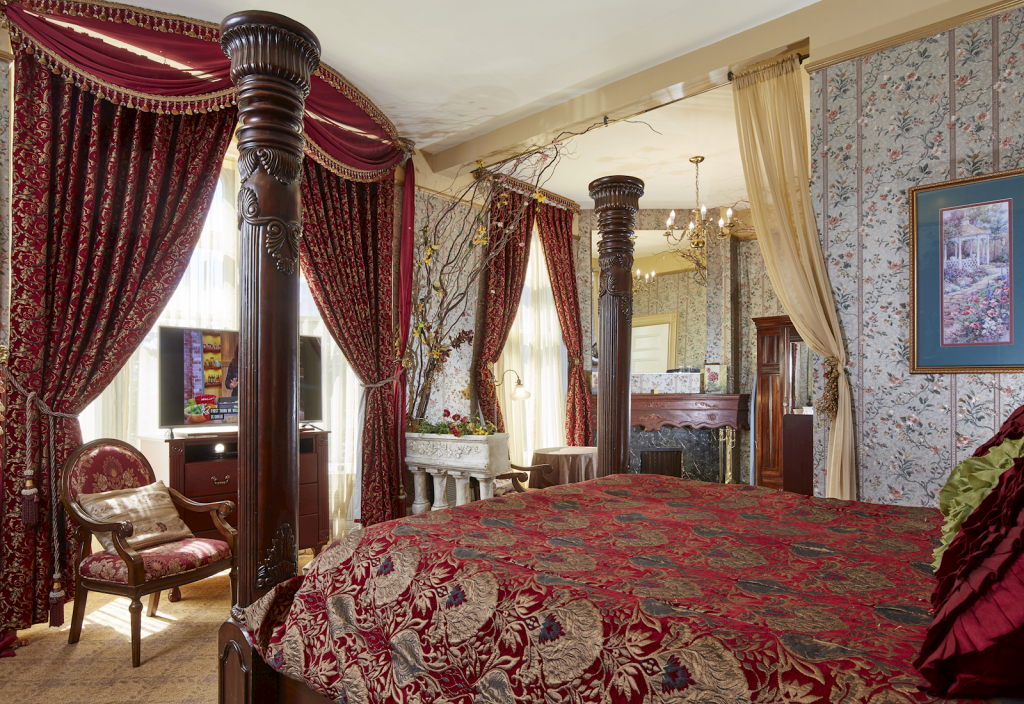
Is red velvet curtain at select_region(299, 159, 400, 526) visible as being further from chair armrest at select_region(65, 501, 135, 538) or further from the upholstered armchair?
chair armrest at select_region(65, 501, 135, 538)

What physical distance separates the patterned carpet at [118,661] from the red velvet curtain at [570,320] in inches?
174

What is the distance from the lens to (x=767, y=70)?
378 centimetres

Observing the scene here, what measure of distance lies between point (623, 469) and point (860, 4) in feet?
→ 9.33

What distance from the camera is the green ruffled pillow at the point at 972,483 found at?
1.25 meters

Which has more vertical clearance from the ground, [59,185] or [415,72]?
[415,72]

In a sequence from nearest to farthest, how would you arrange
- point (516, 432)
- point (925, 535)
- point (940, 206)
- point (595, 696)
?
point (595, 696), point (925, 535), point (940, 206), point (516, 432)

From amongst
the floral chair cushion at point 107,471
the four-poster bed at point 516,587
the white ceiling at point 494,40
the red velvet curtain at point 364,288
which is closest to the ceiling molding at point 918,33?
the white ceiling at point 494,40

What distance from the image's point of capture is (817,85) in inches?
137

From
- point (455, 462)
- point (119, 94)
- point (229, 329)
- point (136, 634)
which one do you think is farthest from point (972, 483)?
point (229, 329)

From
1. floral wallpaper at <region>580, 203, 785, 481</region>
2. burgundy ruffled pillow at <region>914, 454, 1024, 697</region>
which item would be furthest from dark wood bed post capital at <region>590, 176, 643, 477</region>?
floral wallpaper at <region>580, 203, 785, 481</region>

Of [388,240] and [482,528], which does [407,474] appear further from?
[482,528]

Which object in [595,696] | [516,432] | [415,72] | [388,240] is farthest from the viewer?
→ [516,432]

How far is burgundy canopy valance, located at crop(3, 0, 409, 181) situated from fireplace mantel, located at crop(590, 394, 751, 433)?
4703mm

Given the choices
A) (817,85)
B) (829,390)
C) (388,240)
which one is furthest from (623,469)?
(388,240)
